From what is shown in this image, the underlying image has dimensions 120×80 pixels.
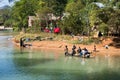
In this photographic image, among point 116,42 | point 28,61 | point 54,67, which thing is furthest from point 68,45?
point 54,67

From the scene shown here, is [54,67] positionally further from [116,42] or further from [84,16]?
[84,16]

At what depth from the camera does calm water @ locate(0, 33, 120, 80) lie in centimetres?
3447

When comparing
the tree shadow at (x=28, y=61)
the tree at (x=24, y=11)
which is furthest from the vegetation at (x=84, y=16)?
the tree shadow at (x=28, y=61)

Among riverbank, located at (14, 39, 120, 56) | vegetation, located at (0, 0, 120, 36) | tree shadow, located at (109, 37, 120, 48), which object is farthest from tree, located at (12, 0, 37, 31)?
tree shadow, located at (109, 37, 120, 48)

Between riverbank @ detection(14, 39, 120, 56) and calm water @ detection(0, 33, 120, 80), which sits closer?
calm water @ detection(0, 33, 120, 80)

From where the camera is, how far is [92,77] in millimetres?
34406

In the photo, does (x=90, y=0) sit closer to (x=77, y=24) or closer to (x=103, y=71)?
(x=77, y=24)

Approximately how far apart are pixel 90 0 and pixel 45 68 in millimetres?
43957

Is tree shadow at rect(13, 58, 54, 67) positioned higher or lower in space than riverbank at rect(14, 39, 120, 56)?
lower

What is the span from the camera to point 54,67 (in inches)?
1596

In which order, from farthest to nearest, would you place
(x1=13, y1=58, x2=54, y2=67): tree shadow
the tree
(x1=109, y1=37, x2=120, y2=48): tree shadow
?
the tree → (x1=109, y1=37, x2=120, y2=48): tree shadow → (x1=13, y1=58, x2=54, y2=67): tree shadow

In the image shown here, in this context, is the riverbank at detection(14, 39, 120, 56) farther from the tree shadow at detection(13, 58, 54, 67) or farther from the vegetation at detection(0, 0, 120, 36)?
the tree shadow at detection(13, 58, 54, 67)

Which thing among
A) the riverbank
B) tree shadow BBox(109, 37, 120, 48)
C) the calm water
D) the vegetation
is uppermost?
the vegetation

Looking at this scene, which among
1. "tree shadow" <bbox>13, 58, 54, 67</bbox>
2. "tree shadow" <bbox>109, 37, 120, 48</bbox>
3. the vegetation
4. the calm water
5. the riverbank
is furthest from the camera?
the vegetation
